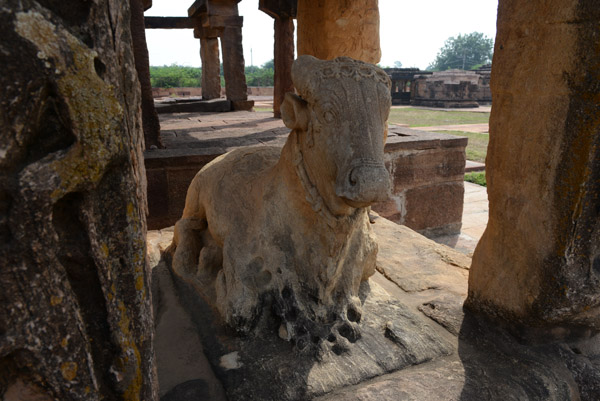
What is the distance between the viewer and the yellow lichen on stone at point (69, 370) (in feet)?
2.72

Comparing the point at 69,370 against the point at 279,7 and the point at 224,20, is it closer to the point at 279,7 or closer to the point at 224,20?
the point at 279,7

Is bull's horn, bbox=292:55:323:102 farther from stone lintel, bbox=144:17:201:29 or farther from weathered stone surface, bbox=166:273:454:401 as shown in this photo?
stone lintel, bbox=144:17:201:29

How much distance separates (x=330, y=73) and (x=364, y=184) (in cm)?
43

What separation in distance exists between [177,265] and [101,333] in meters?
1.24

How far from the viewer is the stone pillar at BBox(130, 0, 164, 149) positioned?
11.9ft

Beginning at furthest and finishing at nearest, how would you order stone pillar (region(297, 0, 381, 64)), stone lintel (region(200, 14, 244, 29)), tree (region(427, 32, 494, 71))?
tree (region(427, 32, 494, 71)), stone lintel (region(200, 14, 244, 29)), stone pillar (region(297, 0, 381, 64))

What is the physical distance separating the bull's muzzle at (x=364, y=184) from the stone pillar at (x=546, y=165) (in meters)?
0.67

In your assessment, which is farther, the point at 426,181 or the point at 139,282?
the point at 426,181

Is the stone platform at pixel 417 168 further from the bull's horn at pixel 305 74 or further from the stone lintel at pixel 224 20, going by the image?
the stone lintel at pixel 224 20

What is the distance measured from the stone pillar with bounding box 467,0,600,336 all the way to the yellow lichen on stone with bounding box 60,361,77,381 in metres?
1.58

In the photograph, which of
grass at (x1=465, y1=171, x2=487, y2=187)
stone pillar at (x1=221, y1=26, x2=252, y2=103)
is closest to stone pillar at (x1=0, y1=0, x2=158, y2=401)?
grass at (x1=465, y1=171, x2=487, y2=187)

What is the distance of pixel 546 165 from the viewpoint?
5.23 ft

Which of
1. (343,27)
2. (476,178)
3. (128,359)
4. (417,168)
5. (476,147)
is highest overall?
(343,27)

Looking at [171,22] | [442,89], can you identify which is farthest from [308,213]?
[442,89]
